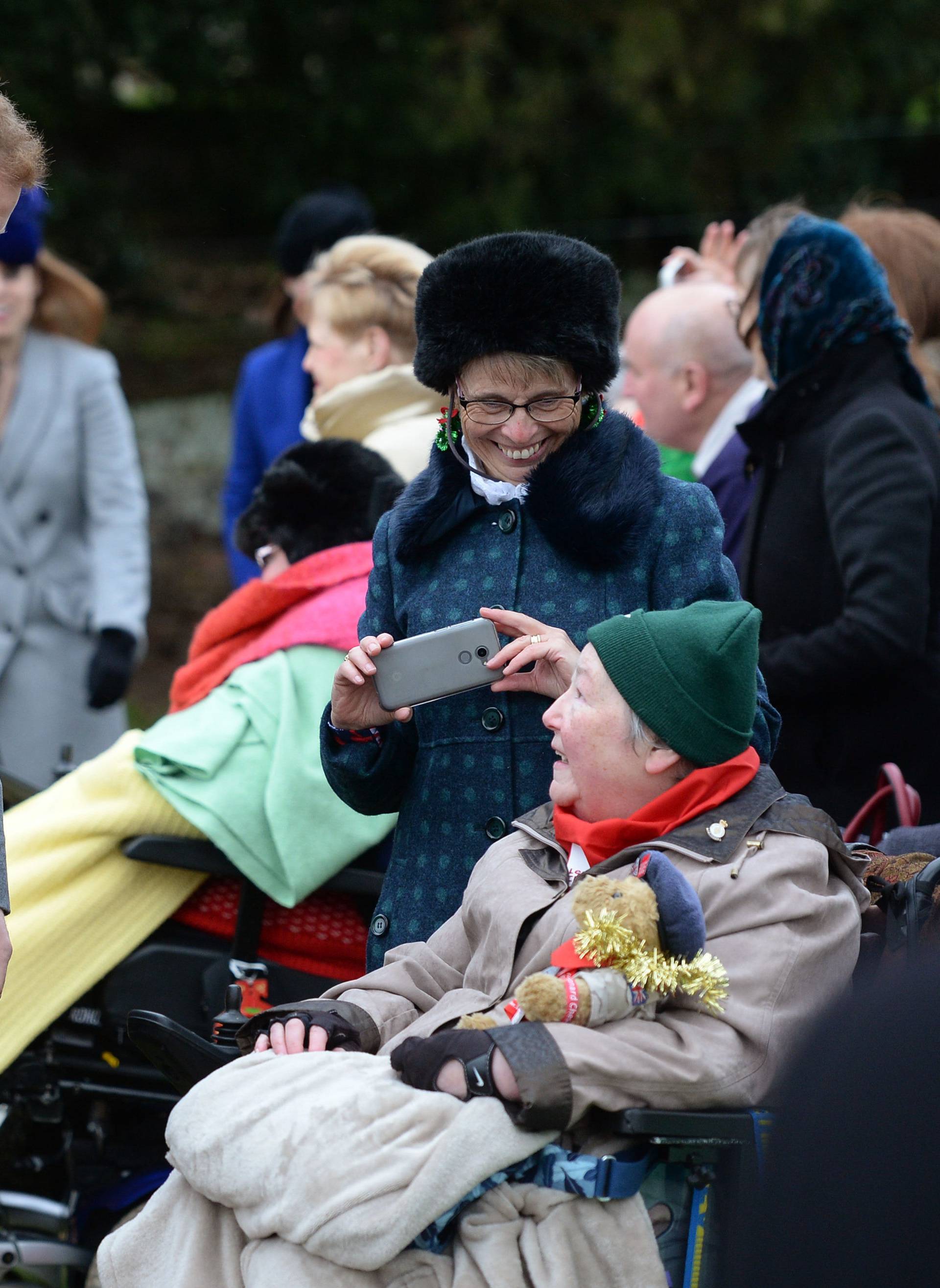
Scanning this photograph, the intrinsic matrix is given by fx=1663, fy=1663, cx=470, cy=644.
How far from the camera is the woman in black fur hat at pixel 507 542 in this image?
8.37 feet

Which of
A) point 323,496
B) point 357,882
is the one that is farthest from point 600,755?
point 323,496

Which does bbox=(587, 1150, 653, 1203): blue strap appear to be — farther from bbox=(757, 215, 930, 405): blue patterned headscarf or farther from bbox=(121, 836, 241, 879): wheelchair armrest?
bbox=(757, 215, 930, 405): blue patterned headscarf

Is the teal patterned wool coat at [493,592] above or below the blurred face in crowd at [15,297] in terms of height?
below

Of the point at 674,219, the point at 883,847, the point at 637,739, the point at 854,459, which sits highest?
the point at 674,219

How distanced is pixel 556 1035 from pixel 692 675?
55cm

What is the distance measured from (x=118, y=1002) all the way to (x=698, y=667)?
61.5 inches

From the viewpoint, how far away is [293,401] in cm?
524

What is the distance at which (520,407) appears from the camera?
259 cm

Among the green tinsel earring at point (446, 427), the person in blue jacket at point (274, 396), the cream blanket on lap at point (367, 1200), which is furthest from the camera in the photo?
the person in blue jacket at point (274, 396)

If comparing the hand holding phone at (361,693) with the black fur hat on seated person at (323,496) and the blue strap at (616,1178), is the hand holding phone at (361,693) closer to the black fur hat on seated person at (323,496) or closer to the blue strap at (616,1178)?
the blue strap at (616,1178)

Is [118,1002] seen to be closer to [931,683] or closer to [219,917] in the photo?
[219,917]

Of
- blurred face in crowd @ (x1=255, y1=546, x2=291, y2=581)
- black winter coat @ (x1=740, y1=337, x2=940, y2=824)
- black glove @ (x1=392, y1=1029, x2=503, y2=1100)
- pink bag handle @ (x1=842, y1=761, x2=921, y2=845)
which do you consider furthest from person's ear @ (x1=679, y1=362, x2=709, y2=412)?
black glove @ (x1=392, y1=1029, x2=503, y2=1100)

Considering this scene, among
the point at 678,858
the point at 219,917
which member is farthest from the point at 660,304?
the point at 678,858

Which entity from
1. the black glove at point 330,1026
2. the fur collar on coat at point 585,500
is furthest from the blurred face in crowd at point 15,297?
the black glove at point 330,1026
